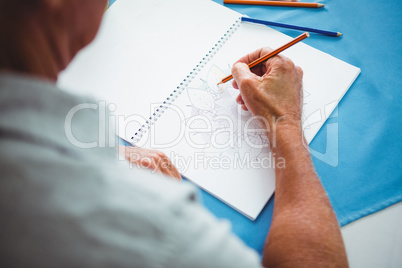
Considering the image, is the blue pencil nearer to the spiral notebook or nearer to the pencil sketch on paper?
the spiral notebook

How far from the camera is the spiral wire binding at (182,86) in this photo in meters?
0.67

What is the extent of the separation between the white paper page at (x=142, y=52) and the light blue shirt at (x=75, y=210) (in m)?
0.39

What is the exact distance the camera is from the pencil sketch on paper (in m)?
0.64

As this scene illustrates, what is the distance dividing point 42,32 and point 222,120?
1.41 ft

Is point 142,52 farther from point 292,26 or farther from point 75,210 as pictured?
point 75,210

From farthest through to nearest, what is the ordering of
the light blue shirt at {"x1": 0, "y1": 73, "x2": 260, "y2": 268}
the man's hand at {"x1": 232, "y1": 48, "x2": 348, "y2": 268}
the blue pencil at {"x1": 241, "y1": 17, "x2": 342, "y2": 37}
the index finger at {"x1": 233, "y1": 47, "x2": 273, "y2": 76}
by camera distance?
the blue pencil at {"x1": 241, "y1": 17, "x2": 342, "y2": 37} < the index finger at {"x1": 233, "y1": 47, "x2": 273, "y2": 76} < the man's hand at {"x1": 232, "y1": 48, "x2": 348, "y2": 268} < the light blue shirt at {"x1": 0, "y1": 73, "x2": 260, "y2": 268}

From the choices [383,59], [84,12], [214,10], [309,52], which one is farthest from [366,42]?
[84,12]

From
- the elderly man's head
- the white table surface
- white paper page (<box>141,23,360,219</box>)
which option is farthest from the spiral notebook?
the elderly man's head


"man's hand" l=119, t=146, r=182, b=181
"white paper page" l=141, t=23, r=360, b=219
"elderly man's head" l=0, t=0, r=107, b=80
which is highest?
"elderly man's head" l=0, t=0, r=107, b=80

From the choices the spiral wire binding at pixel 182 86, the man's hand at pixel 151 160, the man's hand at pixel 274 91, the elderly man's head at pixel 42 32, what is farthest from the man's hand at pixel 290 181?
the elderly man's head at pixel 42 32

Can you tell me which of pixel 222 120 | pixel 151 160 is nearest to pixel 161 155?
pixel 151 160

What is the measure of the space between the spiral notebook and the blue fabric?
3cm

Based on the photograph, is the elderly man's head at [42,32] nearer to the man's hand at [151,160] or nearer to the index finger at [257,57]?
the man's hand at [151,160]

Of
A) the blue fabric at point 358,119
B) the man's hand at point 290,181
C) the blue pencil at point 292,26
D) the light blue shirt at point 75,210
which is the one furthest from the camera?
the blue pencil at point 292,26
